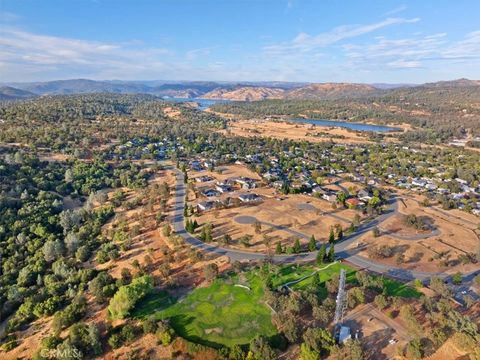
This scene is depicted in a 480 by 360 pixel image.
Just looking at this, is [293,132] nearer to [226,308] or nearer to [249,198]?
[249,198]

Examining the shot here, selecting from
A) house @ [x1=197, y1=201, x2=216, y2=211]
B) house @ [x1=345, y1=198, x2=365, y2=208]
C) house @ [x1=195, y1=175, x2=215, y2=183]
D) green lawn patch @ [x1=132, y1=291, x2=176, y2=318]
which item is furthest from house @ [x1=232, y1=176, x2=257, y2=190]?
green lawn patch @ [x1=132, y1=291, x2=176, y2=318]

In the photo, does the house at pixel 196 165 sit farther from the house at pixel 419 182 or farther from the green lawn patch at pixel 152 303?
the green lawn patch at pixel 152 303

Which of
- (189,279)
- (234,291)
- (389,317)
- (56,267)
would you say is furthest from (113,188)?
(389,317)

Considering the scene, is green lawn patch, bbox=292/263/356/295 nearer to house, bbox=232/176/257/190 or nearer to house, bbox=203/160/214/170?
house, bbox=232/176/257/190

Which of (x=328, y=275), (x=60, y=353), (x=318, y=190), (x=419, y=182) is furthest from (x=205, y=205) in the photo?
(x=419, y=182)

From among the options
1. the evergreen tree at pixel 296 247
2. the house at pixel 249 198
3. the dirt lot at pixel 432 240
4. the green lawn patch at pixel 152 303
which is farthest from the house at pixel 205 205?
the dirt lot at pixel 432 240
